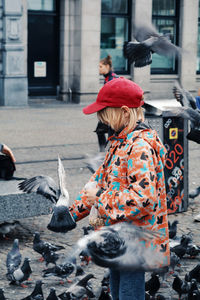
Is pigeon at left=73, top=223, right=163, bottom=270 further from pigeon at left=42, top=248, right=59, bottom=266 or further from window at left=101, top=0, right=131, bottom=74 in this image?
window at left=101, top=0, right=131, bottom=74

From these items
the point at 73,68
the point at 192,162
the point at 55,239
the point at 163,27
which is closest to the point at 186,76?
the point at 163,27

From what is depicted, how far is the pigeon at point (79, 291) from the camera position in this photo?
4059mm

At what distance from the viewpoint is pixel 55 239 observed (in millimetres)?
5777

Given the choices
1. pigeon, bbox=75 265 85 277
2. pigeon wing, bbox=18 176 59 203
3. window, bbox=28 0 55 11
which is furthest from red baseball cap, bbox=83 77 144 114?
window, bbox=28 0 55 11

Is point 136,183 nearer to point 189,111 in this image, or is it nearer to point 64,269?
point 64,269

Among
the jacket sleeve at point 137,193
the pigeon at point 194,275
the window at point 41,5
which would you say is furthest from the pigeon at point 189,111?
the window at point 41,5

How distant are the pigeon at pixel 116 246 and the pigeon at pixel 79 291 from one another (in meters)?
1.17

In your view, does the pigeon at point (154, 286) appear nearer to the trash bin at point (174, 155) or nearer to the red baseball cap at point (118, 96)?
the red baseball cap at point (118, 96)

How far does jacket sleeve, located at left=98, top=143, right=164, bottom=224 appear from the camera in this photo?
2959mm

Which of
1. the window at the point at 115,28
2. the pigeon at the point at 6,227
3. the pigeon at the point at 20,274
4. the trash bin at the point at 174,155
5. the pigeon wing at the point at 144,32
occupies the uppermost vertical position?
the window at the point at 115,28

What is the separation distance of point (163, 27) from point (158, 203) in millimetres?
18818

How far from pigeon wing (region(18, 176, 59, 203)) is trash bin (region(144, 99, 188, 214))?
3049 millimetres

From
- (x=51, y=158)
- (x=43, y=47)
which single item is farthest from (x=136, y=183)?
(x=43, y=47)

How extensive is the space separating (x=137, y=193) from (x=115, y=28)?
18062mm
